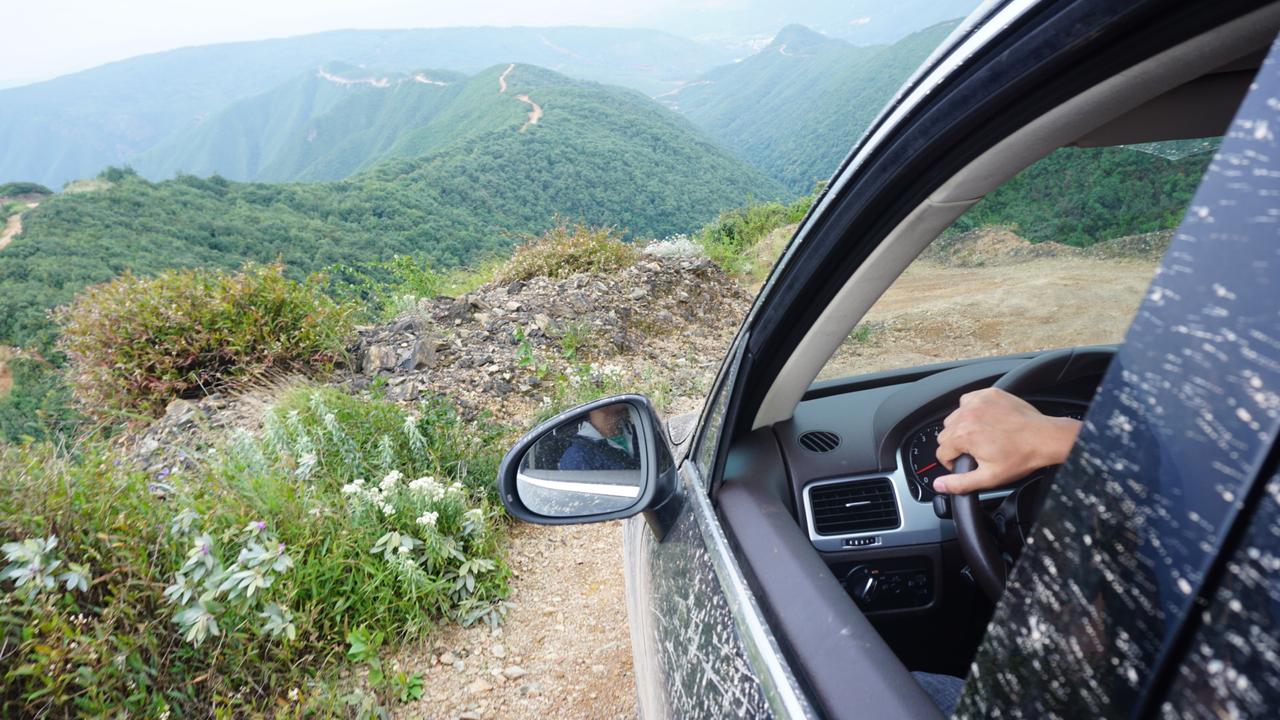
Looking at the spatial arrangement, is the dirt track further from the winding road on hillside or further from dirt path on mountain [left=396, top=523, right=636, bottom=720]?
the winding road on hillside

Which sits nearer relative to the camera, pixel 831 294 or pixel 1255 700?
pixel 1255 700

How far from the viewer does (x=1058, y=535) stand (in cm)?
47

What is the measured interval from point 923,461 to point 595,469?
0.76 m

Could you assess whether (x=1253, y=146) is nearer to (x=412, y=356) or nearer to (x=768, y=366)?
(x=768, y=366)

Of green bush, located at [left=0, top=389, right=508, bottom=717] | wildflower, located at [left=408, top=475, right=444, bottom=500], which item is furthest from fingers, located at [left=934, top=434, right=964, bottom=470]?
wildflower, located at [left=408, top=475, right=444, bottom=500]

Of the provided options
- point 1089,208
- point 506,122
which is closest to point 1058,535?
point 1089,208

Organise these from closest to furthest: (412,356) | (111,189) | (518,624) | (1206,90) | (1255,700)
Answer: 1. (1255,700)
2. (1206,90)
3. (518,624)
4. (412,356)
5. (111,189)

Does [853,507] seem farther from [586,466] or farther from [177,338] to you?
[177,338]

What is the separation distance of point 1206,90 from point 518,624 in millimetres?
3033

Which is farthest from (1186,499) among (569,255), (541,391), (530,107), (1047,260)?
(530,107)

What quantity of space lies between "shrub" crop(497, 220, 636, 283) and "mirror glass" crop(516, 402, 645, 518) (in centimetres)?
657

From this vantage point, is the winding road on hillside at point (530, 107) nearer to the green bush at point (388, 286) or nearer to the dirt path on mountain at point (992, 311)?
the green bush at point (388, 286)

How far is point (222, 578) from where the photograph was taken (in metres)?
2.47

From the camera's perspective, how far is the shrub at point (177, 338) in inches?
208
